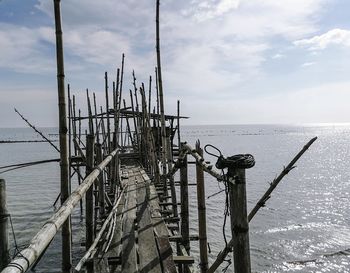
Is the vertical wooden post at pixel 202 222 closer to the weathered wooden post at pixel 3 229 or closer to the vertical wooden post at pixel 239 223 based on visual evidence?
the vertical wooden post at pixel 239 223

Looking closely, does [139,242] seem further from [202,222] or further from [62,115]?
[62,115]

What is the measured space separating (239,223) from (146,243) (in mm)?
2915

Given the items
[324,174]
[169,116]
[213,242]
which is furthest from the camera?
[324,174]

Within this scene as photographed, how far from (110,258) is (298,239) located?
1381 centimetres

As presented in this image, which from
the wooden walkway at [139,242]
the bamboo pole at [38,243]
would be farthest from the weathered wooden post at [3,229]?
the bamboo pole at [38,243]

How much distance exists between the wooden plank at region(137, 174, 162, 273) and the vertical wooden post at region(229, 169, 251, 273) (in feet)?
6.28

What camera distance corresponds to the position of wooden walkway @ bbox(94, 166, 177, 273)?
4.59 metres

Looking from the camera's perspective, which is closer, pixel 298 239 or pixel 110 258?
pixel 110 258

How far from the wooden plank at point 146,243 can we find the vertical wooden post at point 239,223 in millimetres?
1914

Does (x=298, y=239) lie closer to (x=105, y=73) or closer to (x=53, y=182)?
(x=105, y=73)

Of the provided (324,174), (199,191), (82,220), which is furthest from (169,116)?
(324,174)

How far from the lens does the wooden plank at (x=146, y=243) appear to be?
180 inches

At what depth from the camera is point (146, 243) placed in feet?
17.7

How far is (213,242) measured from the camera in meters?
15.2
